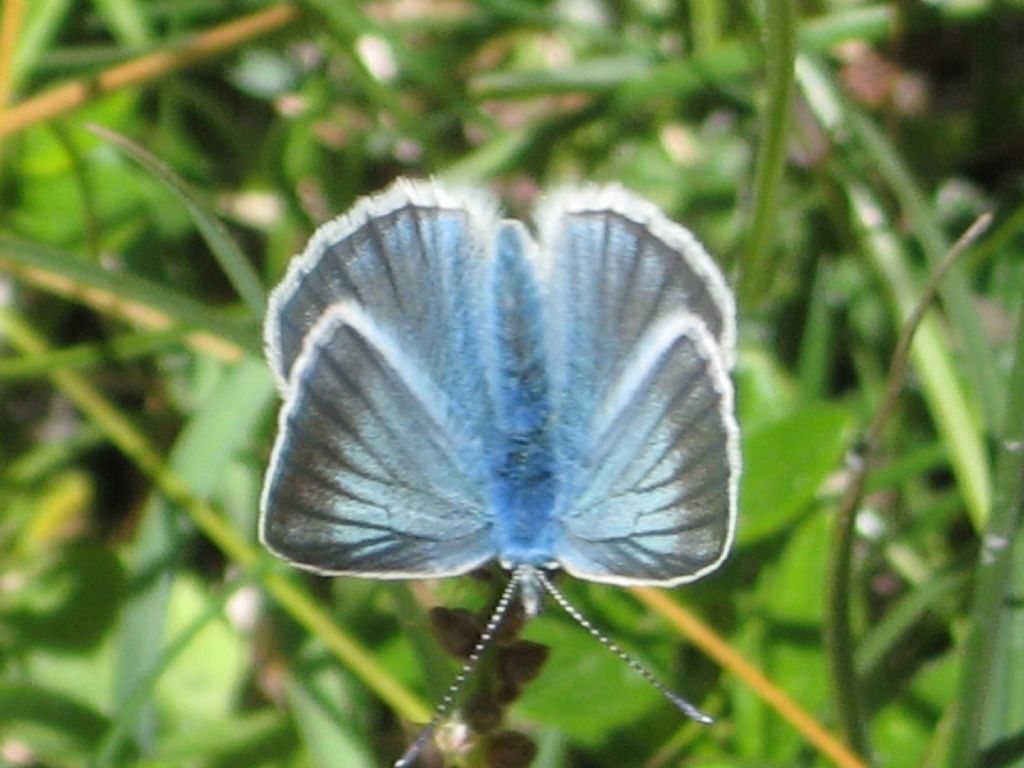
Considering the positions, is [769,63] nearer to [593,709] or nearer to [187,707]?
[593,709]

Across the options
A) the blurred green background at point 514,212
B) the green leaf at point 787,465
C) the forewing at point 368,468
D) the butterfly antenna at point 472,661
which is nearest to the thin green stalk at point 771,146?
the blurred green background at point 514,212

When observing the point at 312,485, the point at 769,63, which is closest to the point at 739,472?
the point at 312,485

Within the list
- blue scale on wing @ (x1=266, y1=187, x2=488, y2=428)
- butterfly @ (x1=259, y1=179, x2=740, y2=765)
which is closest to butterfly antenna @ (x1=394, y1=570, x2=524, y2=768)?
butterfly @ (x1=259, y1=179, x2=740, y2=765)

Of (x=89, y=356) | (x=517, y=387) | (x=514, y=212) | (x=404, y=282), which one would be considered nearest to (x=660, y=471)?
(x=517, y=387)

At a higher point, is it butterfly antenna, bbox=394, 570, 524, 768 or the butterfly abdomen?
the butterfly abdomen

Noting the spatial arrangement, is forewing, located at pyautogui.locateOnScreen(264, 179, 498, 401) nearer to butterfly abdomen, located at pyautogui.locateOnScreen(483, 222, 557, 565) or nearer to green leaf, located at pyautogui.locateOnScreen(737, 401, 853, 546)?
butterfly abdomen, located at pyautogui.locateOnScreen(483, 222, 557, 565)

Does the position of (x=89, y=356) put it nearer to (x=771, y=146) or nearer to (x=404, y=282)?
(x=404, y=282)
